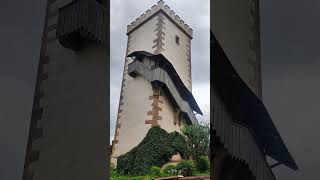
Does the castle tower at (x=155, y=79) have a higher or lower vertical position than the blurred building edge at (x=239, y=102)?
higher

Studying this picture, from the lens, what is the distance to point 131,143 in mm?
12695

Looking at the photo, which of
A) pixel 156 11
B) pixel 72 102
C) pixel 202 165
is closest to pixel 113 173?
pixel 202 165

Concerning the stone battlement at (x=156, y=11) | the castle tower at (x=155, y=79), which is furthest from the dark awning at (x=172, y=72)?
the stone battlement at (x=156, y=11)

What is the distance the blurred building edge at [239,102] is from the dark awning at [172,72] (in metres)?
9.57

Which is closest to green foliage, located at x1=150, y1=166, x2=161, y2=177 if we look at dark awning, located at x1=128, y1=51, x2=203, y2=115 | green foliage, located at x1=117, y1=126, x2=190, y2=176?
green foliage, located at x1=117, y1=126, x2=190, y2=176

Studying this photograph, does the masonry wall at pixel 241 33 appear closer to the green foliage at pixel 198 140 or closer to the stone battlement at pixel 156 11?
the green foliage at pixel 198 140

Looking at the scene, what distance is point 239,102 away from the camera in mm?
4078

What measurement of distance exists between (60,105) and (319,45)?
321 centimetres

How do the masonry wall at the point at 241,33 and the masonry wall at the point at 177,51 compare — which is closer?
the masonry wall at the point at 241,33

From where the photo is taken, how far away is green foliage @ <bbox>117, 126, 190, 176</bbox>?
38.7 ft

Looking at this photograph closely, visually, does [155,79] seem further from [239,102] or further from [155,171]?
[239,102]

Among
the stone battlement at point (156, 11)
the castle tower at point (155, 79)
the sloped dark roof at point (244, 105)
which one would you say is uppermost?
A: the stone battlement at point (156, 11)

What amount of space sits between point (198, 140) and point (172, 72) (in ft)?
11.0

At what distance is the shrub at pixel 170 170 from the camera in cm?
1084
